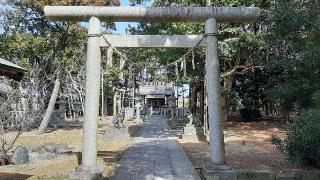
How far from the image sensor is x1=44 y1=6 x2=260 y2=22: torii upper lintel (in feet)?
32.6

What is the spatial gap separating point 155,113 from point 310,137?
4373 centimetres

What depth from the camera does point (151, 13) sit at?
10.1 metres

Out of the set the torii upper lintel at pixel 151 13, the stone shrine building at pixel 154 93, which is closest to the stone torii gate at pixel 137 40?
the torii upper lintel at pixel 151 13

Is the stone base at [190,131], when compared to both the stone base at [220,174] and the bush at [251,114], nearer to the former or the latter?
the stone base at [220,174]

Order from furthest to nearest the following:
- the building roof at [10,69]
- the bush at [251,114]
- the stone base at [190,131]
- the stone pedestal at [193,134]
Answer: the bush at [251,114] < the stone base at [190,131] < the stone pedestal at [193,134] < the building roof at [10,69]

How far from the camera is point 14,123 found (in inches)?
1094

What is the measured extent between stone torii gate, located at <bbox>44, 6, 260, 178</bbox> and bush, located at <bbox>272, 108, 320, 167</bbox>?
197 cm

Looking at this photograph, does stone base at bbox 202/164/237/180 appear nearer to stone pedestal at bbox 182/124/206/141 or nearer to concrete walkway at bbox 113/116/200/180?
concrete walkway at bbox 113/116/200/180

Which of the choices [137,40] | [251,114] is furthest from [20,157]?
[251,114]

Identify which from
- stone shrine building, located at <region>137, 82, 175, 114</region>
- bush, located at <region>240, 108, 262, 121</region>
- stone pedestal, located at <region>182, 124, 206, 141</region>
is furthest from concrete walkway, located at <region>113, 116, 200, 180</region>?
stone shrine building, located at <region>137, 82, 175, 114</region>

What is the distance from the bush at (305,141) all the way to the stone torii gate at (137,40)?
6.45 ft

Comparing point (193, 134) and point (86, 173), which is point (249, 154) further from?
point (86, 173)

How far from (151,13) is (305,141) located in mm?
4821

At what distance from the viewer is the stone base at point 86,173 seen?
937cm
